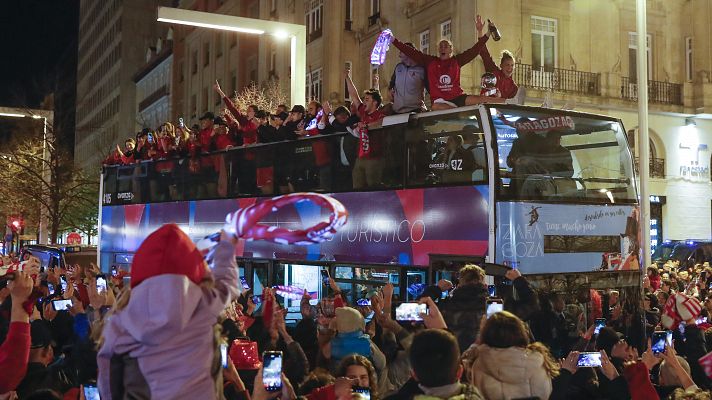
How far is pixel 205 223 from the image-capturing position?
15289 millimetres

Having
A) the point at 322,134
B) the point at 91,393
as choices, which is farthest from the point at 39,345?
the point at 322,134

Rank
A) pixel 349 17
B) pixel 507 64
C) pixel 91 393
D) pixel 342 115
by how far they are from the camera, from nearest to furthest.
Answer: pixel 91 393, pixel 507 64, pixel 342 115, pixel 349 17

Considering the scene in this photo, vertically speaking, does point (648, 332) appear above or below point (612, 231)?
below

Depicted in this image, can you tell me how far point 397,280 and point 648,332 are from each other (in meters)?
3.36

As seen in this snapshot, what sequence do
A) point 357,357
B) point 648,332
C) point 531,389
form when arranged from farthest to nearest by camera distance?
point 648,332, point 357,357, point 531,389

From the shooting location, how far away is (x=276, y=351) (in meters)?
4.43

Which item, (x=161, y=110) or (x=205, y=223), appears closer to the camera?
(x=205, y=223)

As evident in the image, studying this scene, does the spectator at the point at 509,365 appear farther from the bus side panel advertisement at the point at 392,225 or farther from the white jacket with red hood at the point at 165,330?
the bus side panel advertisement at the point at 392,225

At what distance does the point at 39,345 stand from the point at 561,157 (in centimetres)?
741

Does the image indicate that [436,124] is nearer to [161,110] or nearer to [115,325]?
[115,325]

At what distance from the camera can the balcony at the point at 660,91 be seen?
2742 centimetres

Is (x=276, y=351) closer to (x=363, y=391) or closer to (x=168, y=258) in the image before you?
(x=363, y=391)

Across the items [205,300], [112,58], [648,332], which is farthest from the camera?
[112,58]

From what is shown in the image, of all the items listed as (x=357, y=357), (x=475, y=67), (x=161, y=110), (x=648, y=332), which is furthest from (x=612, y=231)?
(x=161, y=110)
